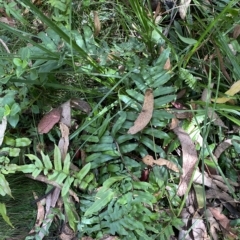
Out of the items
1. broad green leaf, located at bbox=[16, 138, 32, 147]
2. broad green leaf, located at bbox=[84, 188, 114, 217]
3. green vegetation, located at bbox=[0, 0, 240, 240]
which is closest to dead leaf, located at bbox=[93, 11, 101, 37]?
green vegetation, located at bbox=[0, 0, 240, 240]

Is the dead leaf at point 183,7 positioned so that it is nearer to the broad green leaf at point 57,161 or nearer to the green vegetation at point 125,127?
the green vegetation at point 125,127

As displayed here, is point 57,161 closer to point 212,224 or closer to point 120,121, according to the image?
point 120,121

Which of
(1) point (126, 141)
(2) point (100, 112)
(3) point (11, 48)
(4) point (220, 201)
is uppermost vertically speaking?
(3) point (11, 48)

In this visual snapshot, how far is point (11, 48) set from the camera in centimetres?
163

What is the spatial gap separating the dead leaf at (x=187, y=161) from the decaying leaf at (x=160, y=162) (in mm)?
38

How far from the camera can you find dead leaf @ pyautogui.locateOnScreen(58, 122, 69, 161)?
146cm

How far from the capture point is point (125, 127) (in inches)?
55.2

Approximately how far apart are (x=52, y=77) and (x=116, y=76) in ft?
0.83

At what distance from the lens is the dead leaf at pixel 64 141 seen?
1.46 metres

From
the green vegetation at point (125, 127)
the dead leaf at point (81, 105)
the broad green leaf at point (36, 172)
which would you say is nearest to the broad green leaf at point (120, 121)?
the green vegetation at point (125, 127)

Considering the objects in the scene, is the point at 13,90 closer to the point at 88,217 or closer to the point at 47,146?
the point at 47,146

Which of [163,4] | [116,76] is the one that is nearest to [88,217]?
[116,76]

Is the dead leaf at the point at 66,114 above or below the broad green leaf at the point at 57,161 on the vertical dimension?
above

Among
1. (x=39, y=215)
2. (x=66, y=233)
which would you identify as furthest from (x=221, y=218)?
(x=39, y=215)
